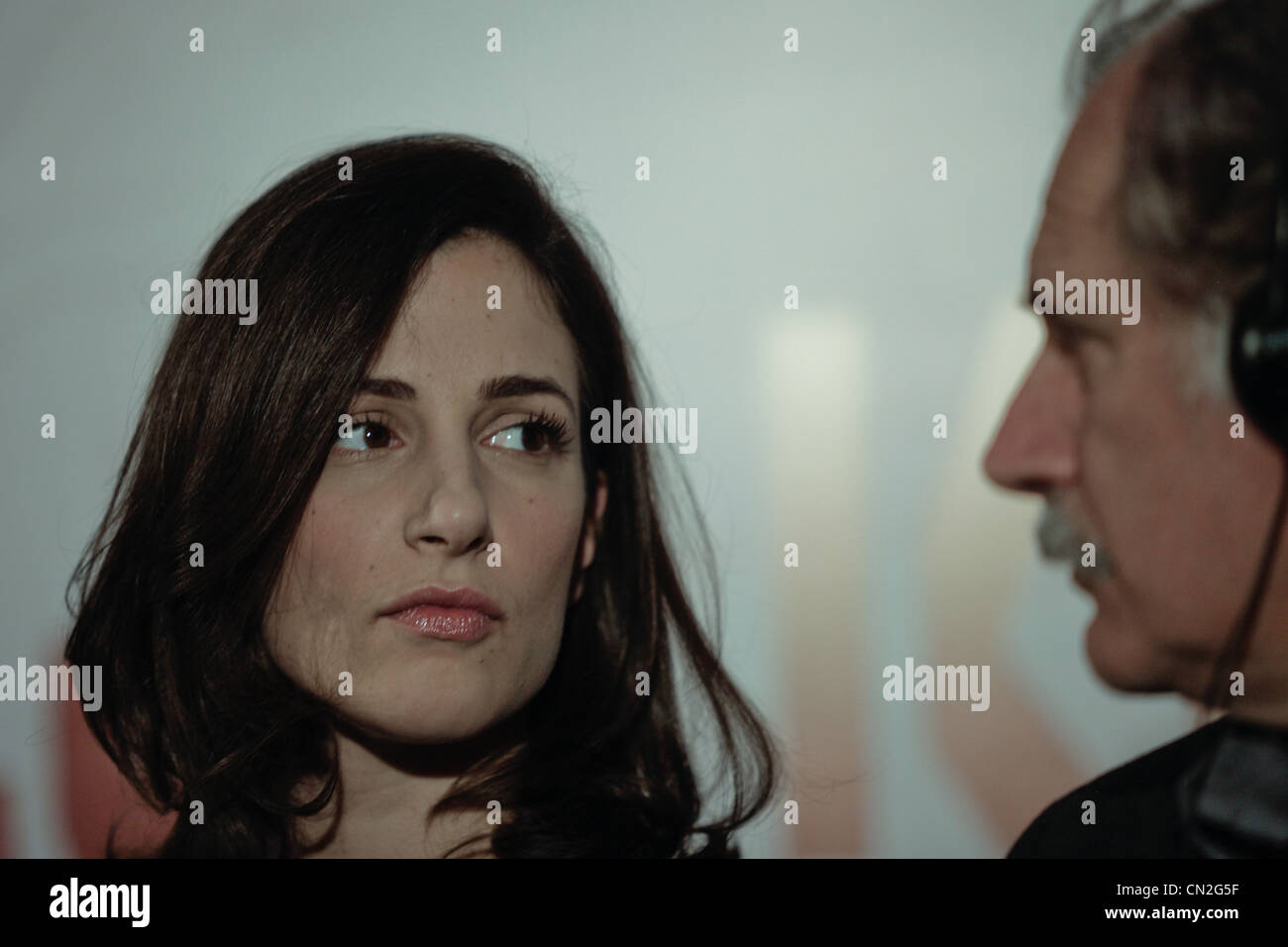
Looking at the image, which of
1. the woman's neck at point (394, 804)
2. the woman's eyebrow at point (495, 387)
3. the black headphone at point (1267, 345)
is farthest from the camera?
the woman's neck at point (394, 804)

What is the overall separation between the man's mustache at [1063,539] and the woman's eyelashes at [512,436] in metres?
0.61

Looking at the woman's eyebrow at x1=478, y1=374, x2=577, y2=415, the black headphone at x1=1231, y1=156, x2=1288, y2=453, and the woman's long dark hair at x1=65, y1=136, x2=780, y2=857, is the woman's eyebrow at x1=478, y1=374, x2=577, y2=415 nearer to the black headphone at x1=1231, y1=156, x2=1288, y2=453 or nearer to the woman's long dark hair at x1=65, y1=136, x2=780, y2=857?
the woman's long dark hair at x1=65, y1=136, x2=780, y2=857

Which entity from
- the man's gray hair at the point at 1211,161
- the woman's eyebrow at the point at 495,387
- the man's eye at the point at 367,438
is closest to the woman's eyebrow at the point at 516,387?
the woman's eyebrow at the point at 495,387

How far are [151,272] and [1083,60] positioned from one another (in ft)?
4.01

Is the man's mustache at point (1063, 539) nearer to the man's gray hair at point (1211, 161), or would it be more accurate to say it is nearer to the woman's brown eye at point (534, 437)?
the man's gray hair at point (1211, 161)

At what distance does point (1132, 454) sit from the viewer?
1.25m

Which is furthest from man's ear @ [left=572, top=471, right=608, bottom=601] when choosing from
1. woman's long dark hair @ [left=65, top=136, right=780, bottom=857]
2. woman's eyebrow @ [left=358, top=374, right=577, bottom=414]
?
woman's eyebrow @ [left=358, top=374, right=577, bottom=414]

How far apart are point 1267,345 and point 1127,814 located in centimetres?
62

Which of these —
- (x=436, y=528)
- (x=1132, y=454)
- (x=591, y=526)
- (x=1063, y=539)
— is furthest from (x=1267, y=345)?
(x=436, y=528)

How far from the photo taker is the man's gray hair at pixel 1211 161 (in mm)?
1188

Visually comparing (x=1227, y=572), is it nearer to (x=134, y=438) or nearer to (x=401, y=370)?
(x=401, y=370)

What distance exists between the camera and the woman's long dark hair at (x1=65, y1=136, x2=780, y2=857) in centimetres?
132

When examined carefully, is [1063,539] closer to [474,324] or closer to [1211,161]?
[1211,161]

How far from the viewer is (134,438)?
1478mm
